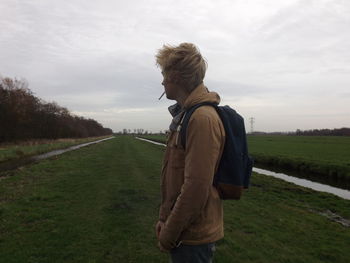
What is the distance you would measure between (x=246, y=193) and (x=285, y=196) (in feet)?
5.83

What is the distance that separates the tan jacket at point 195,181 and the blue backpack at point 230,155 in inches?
1.9

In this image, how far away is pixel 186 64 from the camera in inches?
85.2

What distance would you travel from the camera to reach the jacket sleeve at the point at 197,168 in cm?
191

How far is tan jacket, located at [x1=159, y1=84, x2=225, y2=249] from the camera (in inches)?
75.6

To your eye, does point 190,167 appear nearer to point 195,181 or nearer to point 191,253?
point 195,181

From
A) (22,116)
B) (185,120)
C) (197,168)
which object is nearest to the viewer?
(197,168)

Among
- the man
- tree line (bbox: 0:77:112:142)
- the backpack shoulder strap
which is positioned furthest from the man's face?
tree line (bbox: 0:77:112:142)

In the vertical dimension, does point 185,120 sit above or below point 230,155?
above

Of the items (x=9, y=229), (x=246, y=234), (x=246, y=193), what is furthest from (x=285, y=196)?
(x=9, y=229)

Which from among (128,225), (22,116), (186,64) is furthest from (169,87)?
(22,116)

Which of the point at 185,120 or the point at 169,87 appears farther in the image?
the point at 169,87

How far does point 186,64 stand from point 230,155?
0.75m

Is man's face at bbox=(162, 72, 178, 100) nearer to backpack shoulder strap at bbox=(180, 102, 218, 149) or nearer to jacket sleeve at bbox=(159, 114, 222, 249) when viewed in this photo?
backpack shoulder strap at bbox=(180, 102, 218, 149)

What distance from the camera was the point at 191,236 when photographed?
6.75ft
